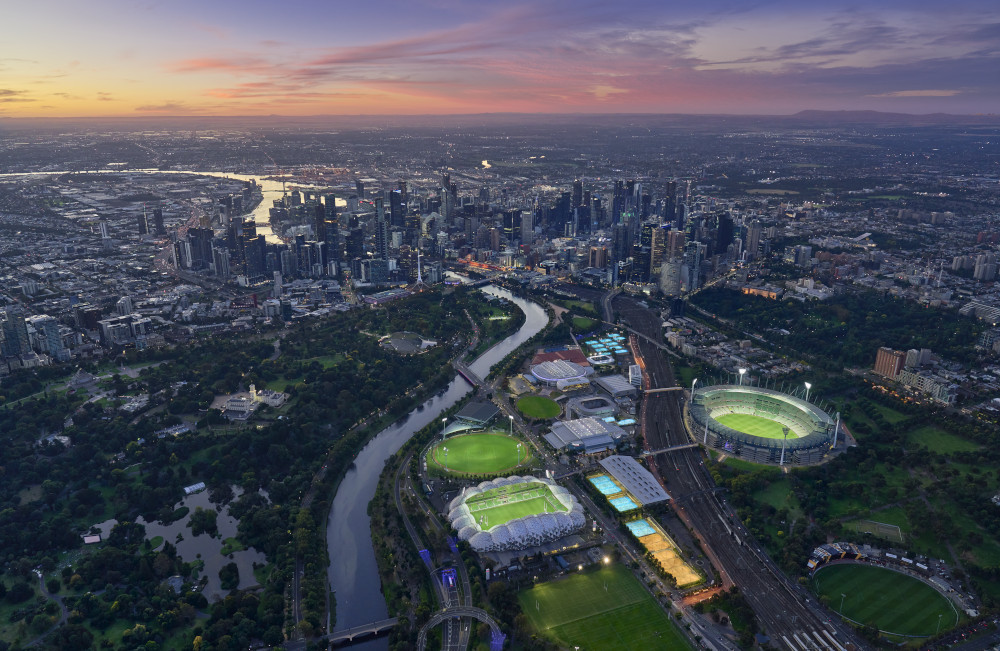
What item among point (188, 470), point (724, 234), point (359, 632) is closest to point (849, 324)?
point (724, 234)

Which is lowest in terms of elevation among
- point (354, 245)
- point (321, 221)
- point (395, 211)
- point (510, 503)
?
point (510, 503)

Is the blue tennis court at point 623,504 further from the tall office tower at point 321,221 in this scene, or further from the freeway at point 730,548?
the tall office tower at point 321,221

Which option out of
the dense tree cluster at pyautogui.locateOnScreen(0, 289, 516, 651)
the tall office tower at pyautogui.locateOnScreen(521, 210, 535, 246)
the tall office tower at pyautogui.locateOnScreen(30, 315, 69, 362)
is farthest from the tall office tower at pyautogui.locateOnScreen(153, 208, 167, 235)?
the tall office tower at pyautogui.locateOnScreen(521, 210, 535, 246)

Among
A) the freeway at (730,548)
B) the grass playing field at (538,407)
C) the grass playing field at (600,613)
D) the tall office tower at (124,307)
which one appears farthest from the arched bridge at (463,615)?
the tall office tower at (124,307)

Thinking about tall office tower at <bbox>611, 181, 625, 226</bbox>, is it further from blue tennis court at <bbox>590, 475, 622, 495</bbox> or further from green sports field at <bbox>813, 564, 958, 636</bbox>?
green sports field at <bbox>813, 564, 958, 636</bbox>

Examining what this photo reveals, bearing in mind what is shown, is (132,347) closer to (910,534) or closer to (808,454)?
(808,454)

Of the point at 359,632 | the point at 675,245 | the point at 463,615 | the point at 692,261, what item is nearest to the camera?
the point at 359,632

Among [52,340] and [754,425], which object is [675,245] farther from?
[52,340]
